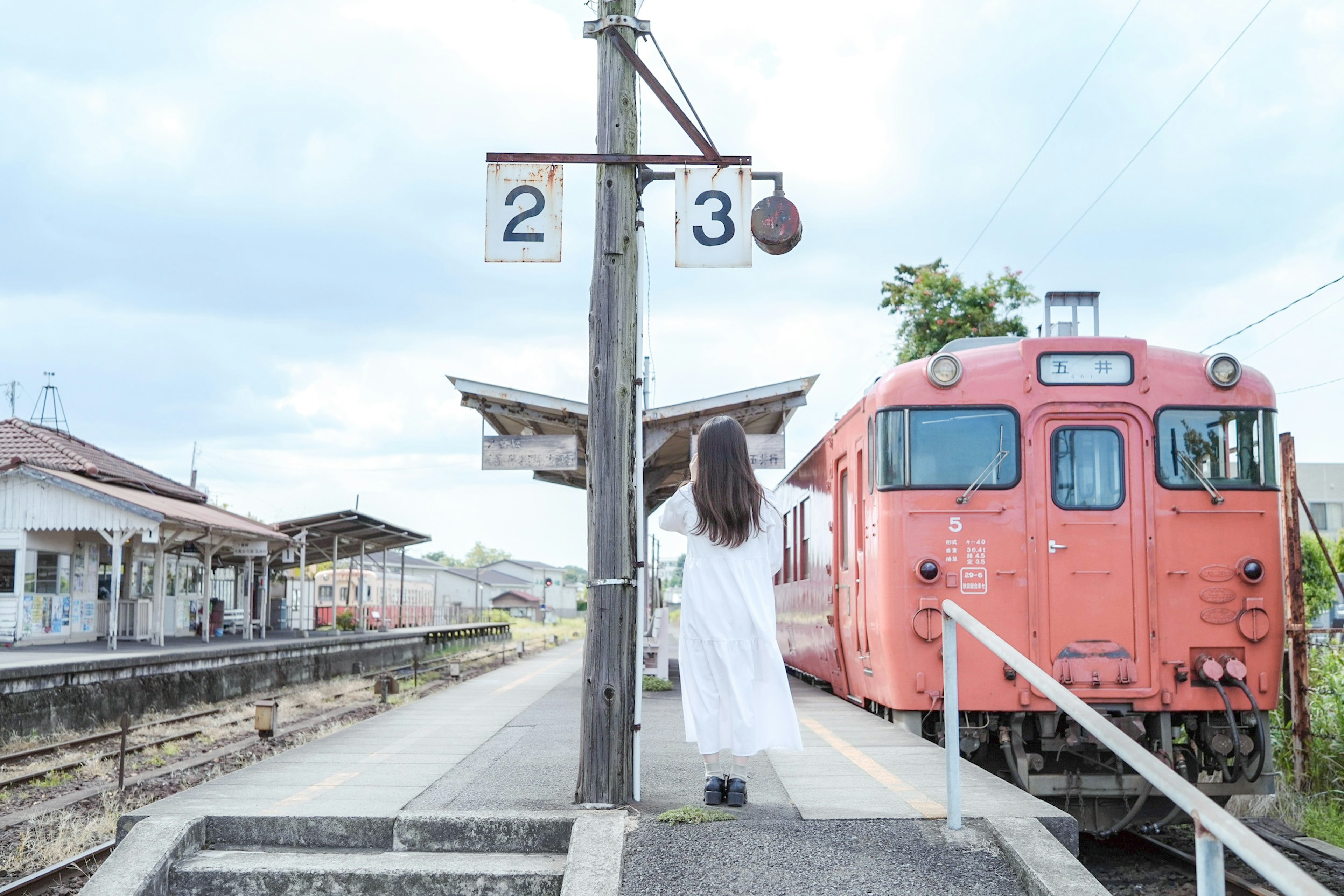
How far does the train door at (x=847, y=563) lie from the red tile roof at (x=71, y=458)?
1723 cm

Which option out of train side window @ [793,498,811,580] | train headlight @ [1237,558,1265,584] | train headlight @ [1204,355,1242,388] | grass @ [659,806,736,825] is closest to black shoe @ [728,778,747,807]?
grass @ [659,806,736,825]

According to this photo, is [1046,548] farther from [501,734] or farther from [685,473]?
[685,473]

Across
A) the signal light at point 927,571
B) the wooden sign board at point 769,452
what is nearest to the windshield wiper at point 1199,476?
the signal light at point 927,571

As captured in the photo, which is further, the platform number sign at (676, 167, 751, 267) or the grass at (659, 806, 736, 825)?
the platform number sign at (676, 167, 751, 267)

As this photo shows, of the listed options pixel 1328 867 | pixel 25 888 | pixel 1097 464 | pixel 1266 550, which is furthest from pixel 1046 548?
pixel 25 888

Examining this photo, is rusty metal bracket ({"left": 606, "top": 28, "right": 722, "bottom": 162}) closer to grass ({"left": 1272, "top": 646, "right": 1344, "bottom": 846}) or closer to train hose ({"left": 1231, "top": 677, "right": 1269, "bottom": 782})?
train hose ({"left": 1231, "top": 677, "right": 1269, "bottom": 782})

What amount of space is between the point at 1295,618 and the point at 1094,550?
282 centimetres

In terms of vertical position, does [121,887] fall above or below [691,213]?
below

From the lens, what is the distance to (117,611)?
22875 millimetres

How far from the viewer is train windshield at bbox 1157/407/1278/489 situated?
7.32 metres

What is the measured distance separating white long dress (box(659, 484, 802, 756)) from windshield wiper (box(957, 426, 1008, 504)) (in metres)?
2.39

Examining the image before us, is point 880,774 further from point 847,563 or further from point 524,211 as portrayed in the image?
point 524,211

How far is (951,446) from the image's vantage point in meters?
7.46

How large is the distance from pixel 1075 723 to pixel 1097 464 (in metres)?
1.65
